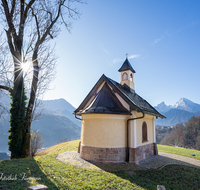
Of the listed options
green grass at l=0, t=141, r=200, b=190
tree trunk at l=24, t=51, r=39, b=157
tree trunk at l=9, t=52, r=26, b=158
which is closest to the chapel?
green grass at l=0, t=141, r=200, b=190

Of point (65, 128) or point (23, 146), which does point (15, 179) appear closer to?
point (23, 146)

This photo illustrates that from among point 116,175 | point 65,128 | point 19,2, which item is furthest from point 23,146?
point 65,128

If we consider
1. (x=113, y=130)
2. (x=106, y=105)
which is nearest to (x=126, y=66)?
(x=106, y=105)

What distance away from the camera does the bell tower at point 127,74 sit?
13920mm

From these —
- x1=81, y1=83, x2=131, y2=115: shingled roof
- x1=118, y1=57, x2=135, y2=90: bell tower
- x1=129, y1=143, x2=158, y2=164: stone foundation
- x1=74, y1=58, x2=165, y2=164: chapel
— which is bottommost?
x1=129, y1=143, x2=158, y2=164: stone foundation

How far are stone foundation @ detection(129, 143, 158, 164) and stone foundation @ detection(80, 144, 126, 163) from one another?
553mm

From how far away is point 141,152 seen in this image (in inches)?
406

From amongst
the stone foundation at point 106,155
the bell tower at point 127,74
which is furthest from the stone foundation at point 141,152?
the bell tower at point 127,74

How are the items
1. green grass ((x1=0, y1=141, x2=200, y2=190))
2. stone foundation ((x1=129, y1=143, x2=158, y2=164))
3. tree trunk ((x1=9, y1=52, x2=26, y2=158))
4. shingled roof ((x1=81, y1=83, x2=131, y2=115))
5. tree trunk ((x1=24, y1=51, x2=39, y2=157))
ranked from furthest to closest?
tree trunk ((x1=24, y1=51, x2=39, y2=157)) → tree trunk ((x1=9, y1=52, x2=26, y2=158)) → shingled roof ((x1=81, y1=83, x2=131, y2=115)) → stone foundation ((x1=129, y1=143, x2=158, y2=164)) → green grass ((x1=0, y1=141, x2=200, y2=190))

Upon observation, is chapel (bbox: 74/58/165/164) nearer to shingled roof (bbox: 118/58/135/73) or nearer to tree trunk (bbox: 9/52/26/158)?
shingled roof (bbox: 118/58/135/73)

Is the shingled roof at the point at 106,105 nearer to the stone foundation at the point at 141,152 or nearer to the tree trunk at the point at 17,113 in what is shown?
the stone foundation at the point at 141,152

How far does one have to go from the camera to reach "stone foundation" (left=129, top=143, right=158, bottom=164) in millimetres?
9078

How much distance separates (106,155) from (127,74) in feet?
27.5

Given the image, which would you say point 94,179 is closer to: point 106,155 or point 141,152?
point 106,155
